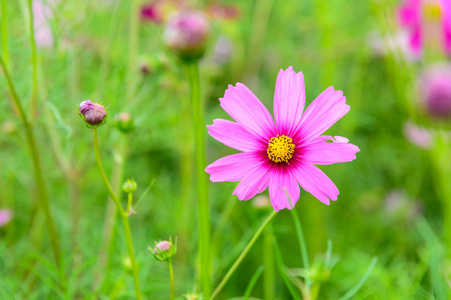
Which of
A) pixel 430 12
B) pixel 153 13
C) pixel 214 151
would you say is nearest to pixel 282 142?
pixel 430 12

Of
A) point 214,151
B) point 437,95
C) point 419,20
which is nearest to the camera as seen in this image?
point 437,95

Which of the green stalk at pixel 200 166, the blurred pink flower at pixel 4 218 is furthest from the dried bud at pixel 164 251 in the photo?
the blurred pink flower at pixel 4 218

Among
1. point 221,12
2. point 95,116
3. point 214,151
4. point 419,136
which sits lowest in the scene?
point 214,151

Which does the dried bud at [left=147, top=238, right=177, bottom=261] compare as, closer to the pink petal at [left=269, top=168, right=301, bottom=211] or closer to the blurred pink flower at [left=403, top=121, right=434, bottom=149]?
the pink petal at [left=269, top=168, right=301, bottom=211]

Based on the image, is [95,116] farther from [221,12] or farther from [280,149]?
[221,12]

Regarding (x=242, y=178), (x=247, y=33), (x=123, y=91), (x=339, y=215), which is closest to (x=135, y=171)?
→ (x=123, y=91)

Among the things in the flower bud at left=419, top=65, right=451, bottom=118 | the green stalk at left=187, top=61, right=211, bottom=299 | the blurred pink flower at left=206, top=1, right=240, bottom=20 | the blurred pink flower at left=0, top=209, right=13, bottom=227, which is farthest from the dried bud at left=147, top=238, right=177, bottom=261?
the blurred pink flower at left=206, top=1, right=240, bottom=20
